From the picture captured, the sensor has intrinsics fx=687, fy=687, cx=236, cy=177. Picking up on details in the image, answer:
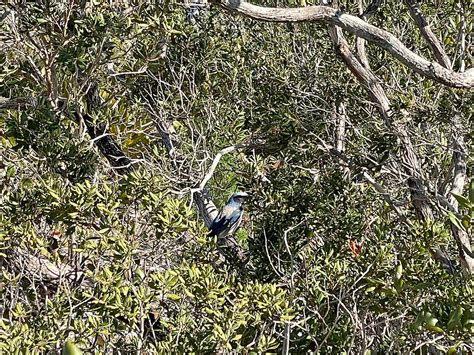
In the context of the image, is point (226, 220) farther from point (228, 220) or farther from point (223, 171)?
point (223, 171)

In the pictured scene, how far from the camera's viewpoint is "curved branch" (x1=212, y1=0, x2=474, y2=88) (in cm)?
294

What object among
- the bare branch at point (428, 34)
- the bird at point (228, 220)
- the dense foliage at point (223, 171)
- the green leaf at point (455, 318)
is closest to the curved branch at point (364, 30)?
the dense foliage at point (223, 171)

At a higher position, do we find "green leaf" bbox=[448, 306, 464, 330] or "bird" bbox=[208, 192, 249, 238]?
"green leaf" bbox=[448, 306, 464, 330]

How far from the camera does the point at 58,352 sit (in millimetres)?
2793

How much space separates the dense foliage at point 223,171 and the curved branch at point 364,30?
36 cm

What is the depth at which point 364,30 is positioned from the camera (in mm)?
2982

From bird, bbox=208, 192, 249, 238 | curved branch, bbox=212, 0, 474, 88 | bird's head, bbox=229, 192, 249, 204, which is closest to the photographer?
curved branch, bbox=212, 0, 474, 88

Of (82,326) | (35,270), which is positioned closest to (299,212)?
(82,326)

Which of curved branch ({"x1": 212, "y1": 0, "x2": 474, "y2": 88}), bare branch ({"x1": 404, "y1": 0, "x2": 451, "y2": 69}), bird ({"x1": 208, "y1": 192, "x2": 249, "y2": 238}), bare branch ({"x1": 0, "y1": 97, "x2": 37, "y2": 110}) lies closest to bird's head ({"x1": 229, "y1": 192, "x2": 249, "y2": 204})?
bird ({"x1": 208, "y1": 192, "x2": 249, "y2": 238})

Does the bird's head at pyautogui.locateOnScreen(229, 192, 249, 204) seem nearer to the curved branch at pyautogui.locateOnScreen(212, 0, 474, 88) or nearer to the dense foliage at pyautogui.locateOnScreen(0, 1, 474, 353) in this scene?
the dense foliage at pyautogui.locateOnScreen(0, 1, 474, 353)

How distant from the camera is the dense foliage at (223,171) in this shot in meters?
2.60

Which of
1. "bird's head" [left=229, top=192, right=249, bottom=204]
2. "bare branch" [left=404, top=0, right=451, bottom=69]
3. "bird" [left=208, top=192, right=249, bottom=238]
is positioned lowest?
"bird" [left=208, top=192, right=249, bottom=238]

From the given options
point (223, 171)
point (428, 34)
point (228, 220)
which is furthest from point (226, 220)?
point (428, 34)

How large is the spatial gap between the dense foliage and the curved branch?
1.17 ft
